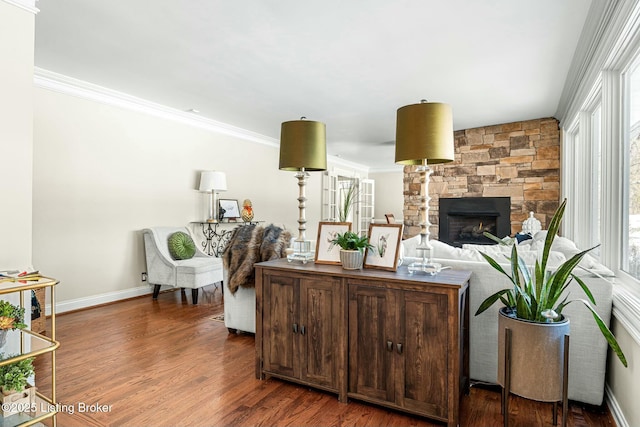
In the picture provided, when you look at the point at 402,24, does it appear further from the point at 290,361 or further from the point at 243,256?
the point at 290,361

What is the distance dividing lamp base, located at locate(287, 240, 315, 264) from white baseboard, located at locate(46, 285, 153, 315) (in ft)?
8.89

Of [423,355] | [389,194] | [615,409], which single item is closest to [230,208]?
[423,355]

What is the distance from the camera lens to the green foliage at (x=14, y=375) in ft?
5.13

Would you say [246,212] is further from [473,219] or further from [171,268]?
[473,219]

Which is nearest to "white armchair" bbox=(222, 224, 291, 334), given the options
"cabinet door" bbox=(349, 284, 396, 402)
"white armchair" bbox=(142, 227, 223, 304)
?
"white armchair" bbox=(142, 227, 223, 304)

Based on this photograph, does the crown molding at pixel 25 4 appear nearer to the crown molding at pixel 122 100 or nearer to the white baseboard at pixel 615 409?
the crown molding at pixel 122 100

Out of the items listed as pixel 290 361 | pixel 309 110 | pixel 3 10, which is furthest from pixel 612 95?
pixel 3 10

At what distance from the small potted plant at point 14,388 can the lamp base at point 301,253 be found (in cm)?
142

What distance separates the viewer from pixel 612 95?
245cm

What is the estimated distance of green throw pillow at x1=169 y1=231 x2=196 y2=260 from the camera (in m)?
4.42

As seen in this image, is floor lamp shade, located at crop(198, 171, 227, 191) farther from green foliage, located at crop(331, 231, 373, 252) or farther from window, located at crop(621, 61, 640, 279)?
window, located at crop(621, 61, 640, 279)

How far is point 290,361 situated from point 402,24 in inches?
94.1

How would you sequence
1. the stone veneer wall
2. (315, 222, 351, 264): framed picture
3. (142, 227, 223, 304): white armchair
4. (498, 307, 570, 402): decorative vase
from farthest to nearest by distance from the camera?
the stone veneer wall
(142, 227, 223, 304): white armchair
(315, 222, 351, 264): framed picture
(498, 307, 570, 402): decorative vase

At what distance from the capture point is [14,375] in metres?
1.58
